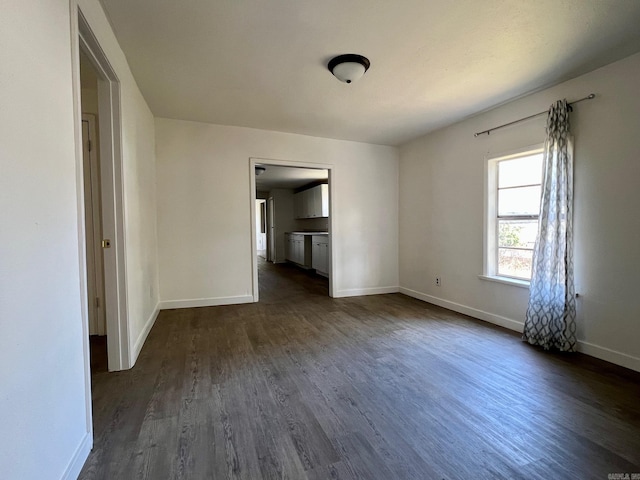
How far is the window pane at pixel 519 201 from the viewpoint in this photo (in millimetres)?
3158

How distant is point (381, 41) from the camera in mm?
2217

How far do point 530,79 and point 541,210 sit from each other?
121 centimetres

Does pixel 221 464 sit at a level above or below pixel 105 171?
below

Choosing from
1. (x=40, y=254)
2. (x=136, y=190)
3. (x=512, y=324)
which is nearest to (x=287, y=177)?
(x=136, y=190)

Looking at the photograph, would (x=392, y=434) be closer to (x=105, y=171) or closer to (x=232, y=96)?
(x=105, y=171)

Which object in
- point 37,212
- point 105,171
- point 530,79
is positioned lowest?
point 37,212

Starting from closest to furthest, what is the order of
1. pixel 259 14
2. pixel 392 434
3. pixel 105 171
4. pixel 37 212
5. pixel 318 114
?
pixel 37 212 < pixel 392 434 < pixel 259 14 < pixel 105 171 < pixel 318 114

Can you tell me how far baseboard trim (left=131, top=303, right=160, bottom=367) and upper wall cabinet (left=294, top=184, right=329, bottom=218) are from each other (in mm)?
4251

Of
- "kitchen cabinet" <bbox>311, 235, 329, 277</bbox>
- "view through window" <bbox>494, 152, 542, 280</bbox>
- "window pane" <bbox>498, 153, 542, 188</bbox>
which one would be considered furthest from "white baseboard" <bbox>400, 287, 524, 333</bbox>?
"kitchen cabinet" <bbox>311, 235, 329, 277</bbox>

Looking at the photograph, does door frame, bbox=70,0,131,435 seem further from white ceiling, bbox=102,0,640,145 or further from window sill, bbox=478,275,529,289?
window sill, bbox=478,275,529,289

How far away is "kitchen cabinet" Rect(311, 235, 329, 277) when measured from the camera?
6.44 meters

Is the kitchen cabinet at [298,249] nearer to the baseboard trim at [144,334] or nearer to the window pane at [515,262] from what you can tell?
the baseboard trim at [144,334]

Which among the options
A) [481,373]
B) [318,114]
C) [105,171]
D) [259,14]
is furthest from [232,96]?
[481,373]

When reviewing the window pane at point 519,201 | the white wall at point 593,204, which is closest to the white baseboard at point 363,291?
the white wall at point 593,204
